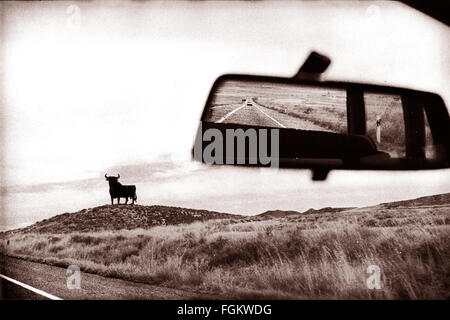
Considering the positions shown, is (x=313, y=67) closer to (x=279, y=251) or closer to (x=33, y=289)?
(x=279, y=251)

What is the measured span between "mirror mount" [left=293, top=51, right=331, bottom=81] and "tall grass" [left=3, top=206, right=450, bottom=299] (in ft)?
11.3

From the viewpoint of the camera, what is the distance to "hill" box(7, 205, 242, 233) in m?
5.96

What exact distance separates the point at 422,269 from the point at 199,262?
2.49 meters

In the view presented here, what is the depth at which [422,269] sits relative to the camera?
519 cm

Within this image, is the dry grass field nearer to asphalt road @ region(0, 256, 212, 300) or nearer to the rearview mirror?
asphalt road @ region(0, 256, 212, 300)

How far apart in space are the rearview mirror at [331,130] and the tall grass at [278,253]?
2.94 metres

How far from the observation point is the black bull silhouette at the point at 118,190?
5900mm

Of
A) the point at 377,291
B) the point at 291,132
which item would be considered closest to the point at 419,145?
the point at 291,132

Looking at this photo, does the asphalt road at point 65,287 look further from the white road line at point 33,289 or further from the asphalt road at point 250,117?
the asphalt road at point 250,117

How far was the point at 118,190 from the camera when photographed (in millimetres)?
5988

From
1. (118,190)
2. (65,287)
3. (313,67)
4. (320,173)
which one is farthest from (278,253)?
(313,67)
